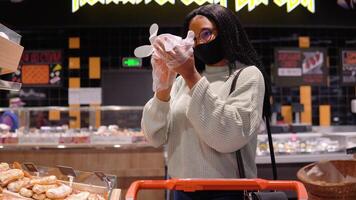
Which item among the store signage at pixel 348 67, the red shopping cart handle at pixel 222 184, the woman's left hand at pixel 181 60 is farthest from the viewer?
the store signage at pixel 348 67

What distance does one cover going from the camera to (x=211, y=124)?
4.76 feet

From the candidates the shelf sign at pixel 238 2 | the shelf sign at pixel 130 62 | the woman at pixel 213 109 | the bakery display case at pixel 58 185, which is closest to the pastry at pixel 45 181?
the bakery display case at pixel 58 185

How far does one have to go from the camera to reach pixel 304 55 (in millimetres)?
7758

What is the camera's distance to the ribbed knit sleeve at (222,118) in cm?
145

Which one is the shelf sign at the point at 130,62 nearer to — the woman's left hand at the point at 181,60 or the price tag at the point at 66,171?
the price tag at the point at 66,171

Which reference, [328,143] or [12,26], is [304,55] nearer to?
[328,143]

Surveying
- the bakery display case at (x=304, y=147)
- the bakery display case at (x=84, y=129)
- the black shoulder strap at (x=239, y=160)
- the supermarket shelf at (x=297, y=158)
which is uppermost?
the black shoulder strap at (x=239, y=160)

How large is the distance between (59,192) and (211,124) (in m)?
0.75

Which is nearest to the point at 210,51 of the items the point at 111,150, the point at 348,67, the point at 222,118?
the point at 222,118

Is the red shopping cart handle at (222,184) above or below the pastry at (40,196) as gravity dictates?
above

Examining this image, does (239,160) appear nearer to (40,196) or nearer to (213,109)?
(213,109)

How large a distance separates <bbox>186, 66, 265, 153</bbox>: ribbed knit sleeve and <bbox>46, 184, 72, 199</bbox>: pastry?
2.19 feet

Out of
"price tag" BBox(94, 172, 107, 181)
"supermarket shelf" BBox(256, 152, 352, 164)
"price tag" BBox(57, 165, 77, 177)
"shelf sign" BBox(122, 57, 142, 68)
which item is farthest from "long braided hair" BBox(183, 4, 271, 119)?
"shelf sign" BBox(122, 57, 142, 68)

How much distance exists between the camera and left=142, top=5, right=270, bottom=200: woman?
146cm
